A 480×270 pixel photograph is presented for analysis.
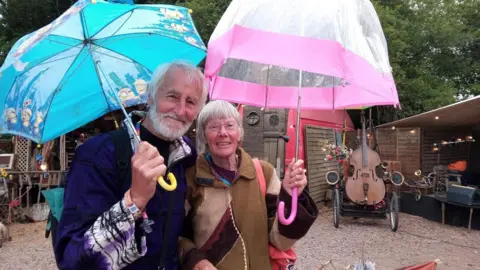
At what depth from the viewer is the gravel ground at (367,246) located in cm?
520

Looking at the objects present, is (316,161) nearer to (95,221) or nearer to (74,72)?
(74,72)

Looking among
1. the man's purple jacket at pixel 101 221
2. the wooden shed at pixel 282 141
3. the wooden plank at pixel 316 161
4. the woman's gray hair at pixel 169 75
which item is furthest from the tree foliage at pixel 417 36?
the man's purple jacket at pixel 101 221

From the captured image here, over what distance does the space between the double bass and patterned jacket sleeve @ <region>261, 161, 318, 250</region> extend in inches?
218

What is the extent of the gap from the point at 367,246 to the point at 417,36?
10.1 meters

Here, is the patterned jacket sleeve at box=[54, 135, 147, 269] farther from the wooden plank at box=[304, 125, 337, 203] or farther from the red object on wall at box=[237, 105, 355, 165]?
the wooden plank at box=[304, 125, 337, 203]

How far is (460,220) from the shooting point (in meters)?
7.30

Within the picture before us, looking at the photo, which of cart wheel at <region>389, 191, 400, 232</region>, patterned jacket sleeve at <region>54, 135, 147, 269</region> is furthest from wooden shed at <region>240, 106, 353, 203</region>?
patterned jacket sleeve at <region>54, 135, 147, 269</region>

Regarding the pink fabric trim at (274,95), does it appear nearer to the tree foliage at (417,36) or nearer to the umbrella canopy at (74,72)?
the umbrella canopy at (74,72)

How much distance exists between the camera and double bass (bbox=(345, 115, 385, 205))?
6809 millimetres

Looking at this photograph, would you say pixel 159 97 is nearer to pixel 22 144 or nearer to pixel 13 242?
pixel 13 242

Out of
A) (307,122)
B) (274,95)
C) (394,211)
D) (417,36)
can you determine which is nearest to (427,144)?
(307,122)

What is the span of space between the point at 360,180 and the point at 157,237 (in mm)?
6189

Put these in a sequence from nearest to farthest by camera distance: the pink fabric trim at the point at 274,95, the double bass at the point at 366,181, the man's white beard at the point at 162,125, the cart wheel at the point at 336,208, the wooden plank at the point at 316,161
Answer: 1. the man's white beard at the point at 162,125
2. the pink fabric trim at the point at 274,95
3. the double bass at the point at 366,181
4. the cart wheel at the point at 336,208
5. the wooden plank at the point at 316,161

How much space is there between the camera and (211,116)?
5.93 feet
